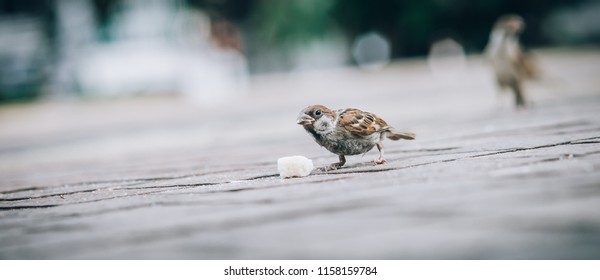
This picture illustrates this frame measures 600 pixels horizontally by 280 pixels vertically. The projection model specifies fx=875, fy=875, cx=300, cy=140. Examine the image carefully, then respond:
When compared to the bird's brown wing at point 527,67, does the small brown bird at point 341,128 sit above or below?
below

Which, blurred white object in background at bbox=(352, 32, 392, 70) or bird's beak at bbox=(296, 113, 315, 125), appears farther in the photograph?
blurred white object in background at bbox=(352, 32, 392, 70)

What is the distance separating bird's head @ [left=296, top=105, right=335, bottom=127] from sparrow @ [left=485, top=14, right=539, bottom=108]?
13.7 ft

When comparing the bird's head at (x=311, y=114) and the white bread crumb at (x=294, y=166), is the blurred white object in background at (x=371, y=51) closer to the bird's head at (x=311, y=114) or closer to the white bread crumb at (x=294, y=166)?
the white bread crumb at (x=294, y=166)

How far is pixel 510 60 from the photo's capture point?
7.61 m

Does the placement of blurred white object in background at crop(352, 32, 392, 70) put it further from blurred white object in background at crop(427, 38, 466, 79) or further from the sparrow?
the sparrow

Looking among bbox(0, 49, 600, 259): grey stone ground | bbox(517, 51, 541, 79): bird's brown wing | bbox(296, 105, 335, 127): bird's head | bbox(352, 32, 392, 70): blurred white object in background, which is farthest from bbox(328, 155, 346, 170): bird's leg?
bbox(352, 32, 392, 70): blurred white object in background

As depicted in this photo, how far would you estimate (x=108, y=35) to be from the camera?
2311 cm

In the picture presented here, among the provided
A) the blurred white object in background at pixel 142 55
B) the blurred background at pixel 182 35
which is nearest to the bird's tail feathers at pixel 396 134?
the blurred background at pixel 182 35

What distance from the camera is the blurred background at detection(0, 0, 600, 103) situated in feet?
68.7

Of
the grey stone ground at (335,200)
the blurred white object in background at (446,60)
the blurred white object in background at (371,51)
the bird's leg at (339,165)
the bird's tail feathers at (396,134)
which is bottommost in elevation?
the grey stone ground at (335,200)

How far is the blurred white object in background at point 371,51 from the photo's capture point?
30344 mm
